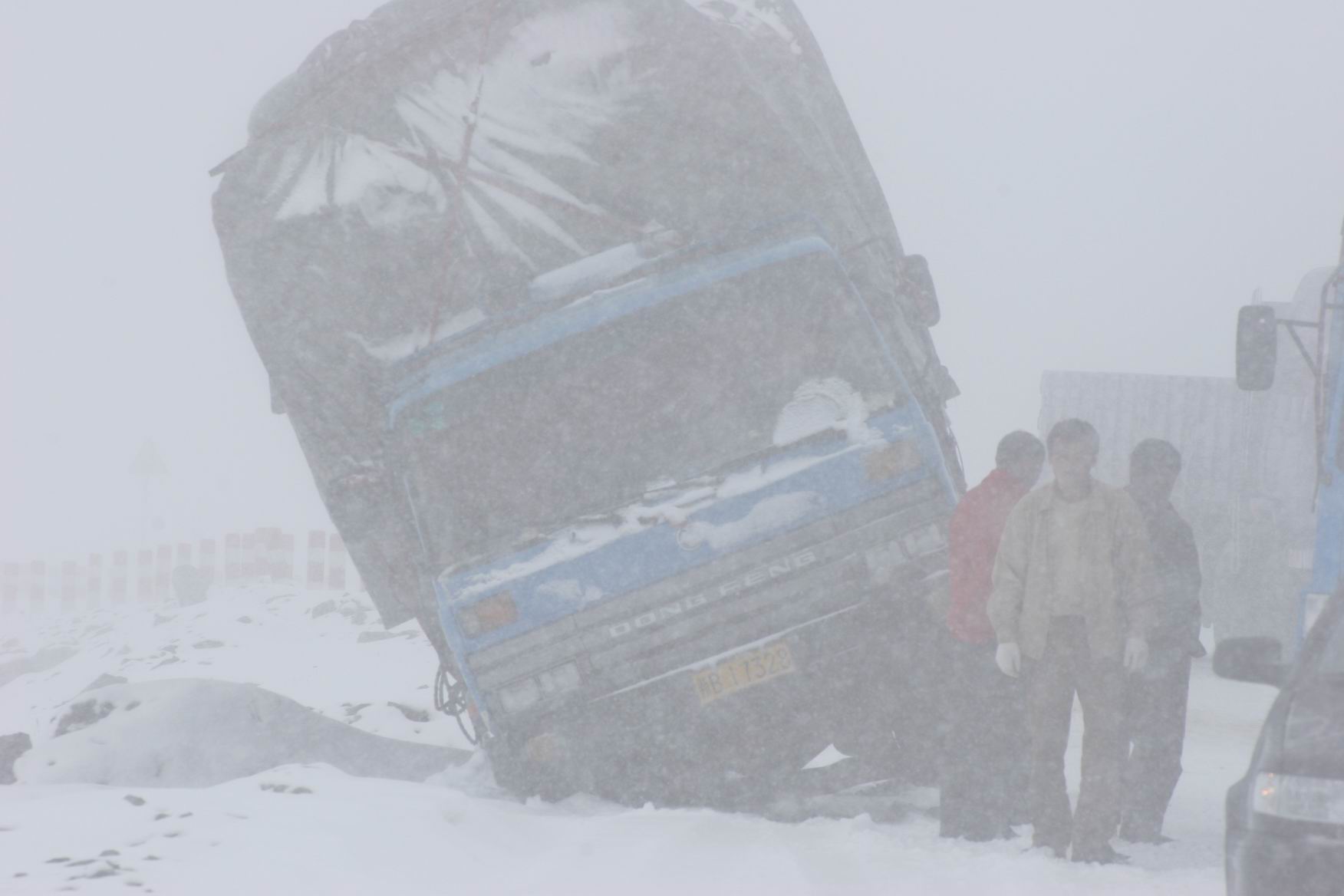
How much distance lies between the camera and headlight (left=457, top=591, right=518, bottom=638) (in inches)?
277

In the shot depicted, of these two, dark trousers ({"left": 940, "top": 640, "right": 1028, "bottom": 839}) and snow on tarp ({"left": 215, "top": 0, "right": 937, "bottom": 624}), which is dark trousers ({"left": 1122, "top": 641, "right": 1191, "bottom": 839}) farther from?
snow on tarp ({"left": 215, "top": 0, "right": 937, "bottom": 624})

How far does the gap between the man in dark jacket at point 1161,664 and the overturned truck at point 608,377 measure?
3.20 feet

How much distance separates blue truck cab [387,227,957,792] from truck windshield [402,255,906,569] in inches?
0.4

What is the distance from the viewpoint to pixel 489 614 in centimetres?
705

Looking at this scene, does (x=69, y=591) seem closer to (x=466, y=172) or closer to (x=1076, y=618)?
(x=466, y=172)

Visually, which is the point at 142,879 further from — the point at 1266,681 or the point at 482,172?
the point at 482,172

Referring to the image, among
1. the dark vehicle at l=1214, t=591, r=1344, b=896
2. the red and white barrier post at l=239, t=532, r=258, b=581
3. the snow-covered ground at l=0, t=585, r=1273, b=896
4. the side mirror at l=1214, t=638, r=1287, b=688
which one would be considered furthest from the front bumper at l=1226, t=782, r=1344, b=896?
the red and white barrier post at l=239, t=532, r=258, b=581

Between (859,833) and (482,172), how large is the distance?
3811 millimetres

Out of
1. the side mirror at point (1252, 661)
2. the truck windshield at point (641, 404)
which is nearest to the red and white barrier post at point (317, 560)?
the truck windshield at point (641, 404)

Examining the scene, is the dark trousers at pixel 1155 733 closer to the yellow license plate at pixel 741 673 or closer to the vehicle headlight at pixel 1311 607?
the vehicle headlight at pixel 1311 607

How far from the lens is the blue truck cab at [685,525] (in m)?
7.01

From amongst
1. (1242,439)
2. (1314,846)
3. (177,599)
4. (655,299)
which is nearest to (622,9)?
(655,299)

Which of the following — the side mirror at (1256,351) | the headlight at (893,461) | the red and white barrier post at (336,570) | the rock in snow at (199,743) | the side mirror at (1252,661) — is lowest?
the red and white barrier post at (336,570)

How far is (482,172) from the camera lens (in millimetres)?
8008
